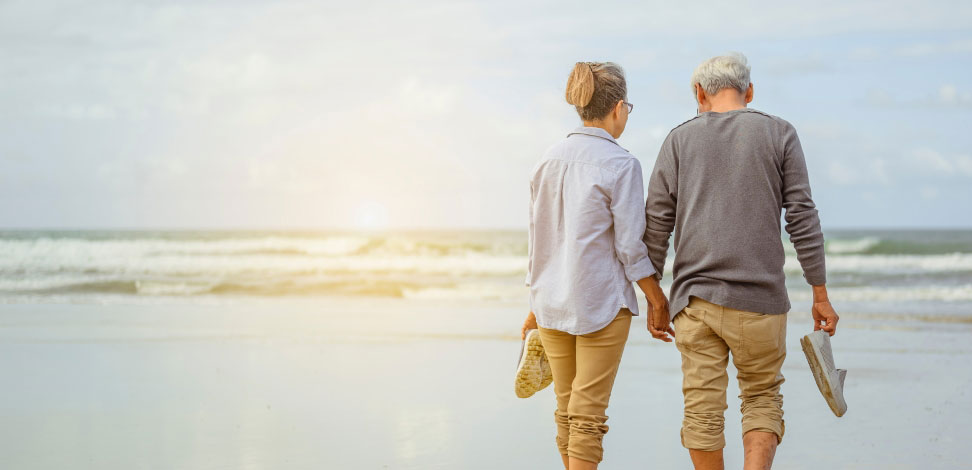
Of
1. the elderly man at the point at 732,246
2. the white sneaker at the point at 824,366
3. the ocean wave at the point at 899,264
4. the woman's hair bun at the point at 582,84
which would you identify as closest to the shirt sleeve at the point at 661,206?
the elderly man at the point at 732,246

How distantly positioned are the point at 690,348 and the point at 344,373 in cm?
334

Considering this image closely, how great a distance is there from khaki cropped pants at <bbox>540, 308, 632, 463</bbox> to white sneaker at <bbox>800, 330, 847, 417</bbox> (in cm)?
59

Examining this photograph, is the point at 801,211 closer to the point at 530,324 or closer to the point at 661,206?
the point at 661,206

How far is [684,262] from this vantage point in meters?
2.63

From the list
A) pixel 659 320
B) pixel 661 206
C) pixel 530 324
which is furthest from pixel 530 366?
pixel 661 206

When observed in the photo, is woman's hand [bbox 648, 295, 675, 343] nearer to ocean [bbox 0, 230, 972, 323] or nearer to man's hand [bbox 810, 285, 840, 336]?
man's hand [bbox 810, 285, 840, 336]

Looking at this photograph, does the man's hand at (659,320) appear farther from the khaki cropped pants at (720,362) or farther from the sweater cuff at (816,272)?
the sweater cuff at (816,272)

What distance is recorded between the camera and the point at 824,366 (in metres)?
2.66

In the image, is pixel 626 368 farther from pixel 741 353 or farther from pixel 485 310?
pixel 485 310

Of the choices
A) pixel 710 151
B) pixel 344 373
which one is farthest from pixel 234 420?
pixel 710 151

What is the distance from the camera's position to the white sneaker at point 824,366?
2658 mm

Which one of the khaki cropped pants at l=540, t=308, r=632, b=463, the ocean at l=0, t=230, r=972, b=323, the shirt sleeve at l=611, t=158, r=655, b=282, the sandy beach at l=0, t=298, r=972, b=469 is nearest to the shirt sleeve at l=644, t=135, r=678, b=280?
the shirt sleeve at l=611, t=158, r=655, b=282

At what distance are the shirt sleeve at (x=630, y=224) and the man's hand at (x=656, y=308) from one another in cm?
6

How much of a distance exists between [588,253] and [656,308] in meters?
0.35
